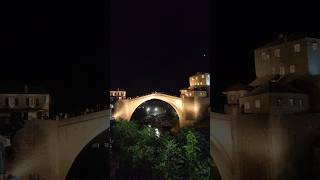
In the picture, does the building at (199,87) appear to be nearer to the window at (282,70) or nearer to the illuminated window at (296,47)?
the window at (282,70)

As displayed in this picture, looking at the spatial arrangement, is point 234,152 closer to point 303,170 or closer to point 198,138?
point 303,170

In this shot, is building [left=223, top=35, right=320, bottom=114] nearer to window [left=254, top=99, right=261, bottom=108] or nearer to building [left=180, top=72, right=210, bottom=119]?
window [left=254, top=99, right=261, bottom=108]

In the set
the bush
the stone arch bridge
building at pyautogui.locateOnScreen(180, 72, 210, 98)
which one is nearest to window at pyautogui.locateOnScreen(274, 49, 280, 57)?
the bush

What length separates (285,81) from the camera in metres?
32.4

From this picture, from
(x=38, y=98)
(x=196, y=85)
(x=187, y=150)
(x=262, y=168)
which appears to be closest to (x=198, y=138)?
(x=187, y=150)

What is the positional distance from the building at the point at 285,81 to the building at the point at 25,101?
59.2 ft

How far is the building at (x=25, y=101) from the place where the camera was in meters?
Result: 31.9

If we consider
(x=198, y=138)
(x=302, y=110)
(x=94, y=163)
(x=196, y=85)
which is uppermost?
(x=196, y=85)

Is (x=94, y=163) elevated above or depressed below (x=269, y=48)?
below

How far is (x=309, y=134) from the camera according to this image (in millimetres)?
26234

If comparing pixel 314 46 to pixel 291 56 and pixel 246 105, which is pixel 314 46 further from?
pixel 246 105

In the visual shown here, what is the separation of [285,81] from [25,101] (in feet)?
81.9

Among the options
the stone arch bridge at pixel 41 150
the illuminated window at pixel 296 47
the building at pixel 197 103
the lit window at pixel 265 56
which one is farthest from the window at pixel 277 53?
the stone arch bridge at pixel 41 150

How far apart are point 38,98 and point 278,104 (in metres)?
22.7
